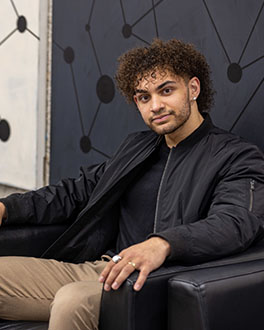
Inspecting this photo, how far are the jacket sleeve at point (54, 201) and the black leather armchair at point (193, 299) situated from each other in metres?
0.69

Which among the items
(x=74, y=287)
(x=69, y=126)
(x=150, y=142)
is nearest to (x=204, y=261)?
(x=74, y=287)

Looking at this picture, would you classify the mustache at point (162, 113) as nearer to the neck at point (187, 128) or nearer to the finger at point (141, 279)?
the neck at point (187, 128)

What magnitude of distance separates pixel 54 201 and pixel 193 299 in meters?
0.98

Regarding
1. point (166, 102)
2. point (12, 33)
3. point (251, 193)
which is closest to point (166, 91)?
point (166, 102)

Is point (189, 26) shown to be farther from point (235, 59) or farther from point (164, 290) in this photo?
point (164, 290)

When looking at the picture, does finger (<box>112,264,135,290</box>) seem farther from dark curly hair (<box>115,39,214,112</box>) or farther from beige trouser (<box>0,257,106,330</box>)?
dark curly hair (<box>115,39,214,112</box>)

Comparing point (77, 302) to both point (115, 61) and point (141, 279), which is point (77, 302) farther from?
point (115, 61)

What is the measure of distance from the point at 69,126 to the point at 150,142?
3.77 feet

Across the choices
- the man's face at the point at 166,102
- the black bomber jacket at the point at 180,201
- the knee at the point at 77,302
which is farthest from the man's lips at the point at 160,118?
the knee at the point at 77,302

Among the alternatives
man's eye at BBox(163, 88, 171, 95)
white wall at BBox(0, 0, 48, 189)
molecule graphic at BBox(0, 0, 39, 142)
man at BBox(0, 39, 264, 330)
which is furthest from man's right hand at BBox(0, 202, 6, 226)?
molecule graphic at BBox(0, 0, 39, 142)

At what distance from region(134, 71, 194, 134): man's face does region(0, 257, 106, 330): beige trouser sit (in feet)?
1.86

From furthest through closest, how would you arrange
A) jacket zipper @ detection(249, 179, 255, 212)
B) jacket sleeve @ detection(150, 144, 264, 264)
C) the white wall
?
the white wall
jacket zipper @ detection(249, 179, 255, 212)
jacket sleeve @ detection(150, 144, 264, 264)

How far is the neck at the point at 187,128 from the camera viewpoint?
1796mm

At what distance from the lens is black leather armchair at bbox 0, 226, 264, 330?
111cm
